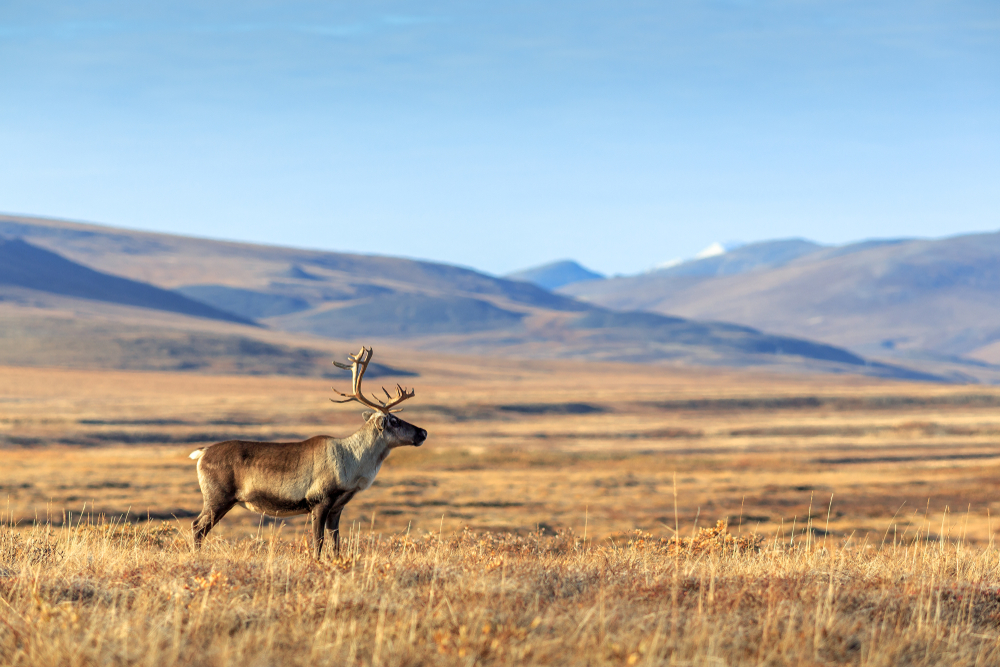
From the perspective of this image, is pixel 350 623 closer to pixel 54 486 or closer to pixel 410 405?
pixel 54 486

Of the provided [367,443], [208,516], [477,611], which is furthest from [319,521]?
[477,611]

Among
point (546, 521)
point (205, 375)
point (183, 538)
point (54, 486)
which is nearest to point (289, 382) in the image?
point (205, 375)

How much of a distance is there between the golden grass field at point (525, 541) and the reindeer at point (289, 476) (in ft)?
1.36

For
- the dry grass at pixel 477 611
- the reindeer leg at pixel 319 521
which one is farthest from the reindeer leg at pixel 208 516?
the reindeer leg at pixel 319 521

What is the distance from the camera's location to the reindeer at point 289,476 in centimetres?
896

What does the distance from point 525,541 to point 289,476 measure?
376 centimetres

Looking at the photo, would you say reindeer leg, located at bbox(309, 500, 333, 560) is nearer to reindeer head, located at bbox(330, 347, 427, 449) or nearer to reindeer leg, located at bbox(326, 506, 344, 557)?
reindeer leg, located at bbox(326, 506, 344, 557)

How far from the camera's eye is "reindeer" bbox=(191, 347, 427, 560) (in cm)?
896

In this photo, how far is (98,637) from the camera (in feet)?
18.5

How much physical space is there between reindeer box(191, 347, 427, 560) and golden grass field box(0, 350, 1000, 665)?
0.41 metres

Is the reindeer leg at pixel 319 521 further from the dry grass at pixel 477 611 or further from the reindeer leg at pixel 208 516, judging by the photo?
the reindeer leg at pixel 208 516

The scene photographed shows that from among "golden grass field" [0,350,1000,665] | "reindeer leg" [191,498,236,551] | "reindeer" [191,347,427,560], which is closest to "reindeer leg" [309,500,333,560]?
"reindeer" [191,347,427,560]

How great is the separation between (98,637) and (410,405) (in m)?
72.9

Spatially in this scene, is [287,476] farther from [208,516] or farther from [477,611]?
[477,611]
